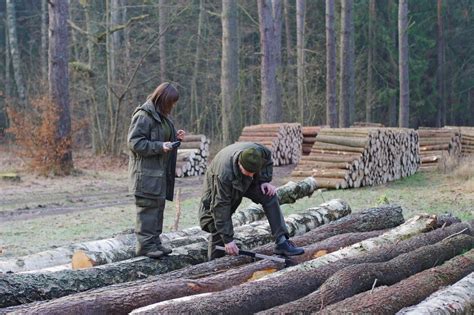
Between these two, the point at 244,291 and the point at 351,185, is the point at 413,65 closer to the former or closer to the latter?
the point at 351,185

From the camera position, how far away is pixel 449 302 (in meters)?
6.06

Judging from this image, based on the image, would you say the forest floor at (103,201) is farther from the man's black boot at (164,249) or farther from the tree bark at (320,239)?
the tree bark at (320,239)

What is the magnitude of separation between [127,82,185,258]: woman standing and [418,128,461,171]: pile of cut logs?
15.3m

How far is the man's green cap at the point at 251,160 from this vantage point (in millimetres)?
7086

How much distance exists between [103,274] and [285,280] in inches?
68.3

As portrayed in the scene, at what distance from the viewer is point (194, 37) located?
1420 inches

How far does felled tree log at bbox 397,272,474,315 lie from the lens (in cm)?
580

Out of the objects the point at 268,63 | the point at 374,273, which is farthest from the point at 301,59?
the point at 374,273

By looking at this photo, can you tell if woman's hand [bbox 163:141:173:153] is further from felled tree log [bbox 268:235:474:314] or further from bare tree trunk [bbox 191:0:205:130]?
bare tree trunk [bbox 191:0:205:130]

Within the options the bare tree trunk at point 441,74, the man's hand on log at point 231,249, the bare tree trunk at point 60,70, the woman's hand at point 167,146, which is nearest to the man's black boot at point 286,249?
the man's hand on log at point 231,249

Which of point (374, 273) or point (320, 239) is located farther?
point (320, 239)

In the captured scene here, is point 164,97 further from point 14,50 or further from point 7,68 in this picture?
point 7,68

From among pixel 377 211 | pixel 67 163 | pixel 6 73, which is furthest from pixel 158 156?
pixel 6 73

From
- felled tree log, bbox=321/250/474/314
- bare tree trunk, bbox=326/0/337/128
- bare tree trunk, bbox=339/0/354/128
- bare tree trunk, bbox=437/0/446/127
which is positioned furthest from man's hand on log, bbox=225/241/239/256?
bare tree trunk, bbox=437/0/446/127
